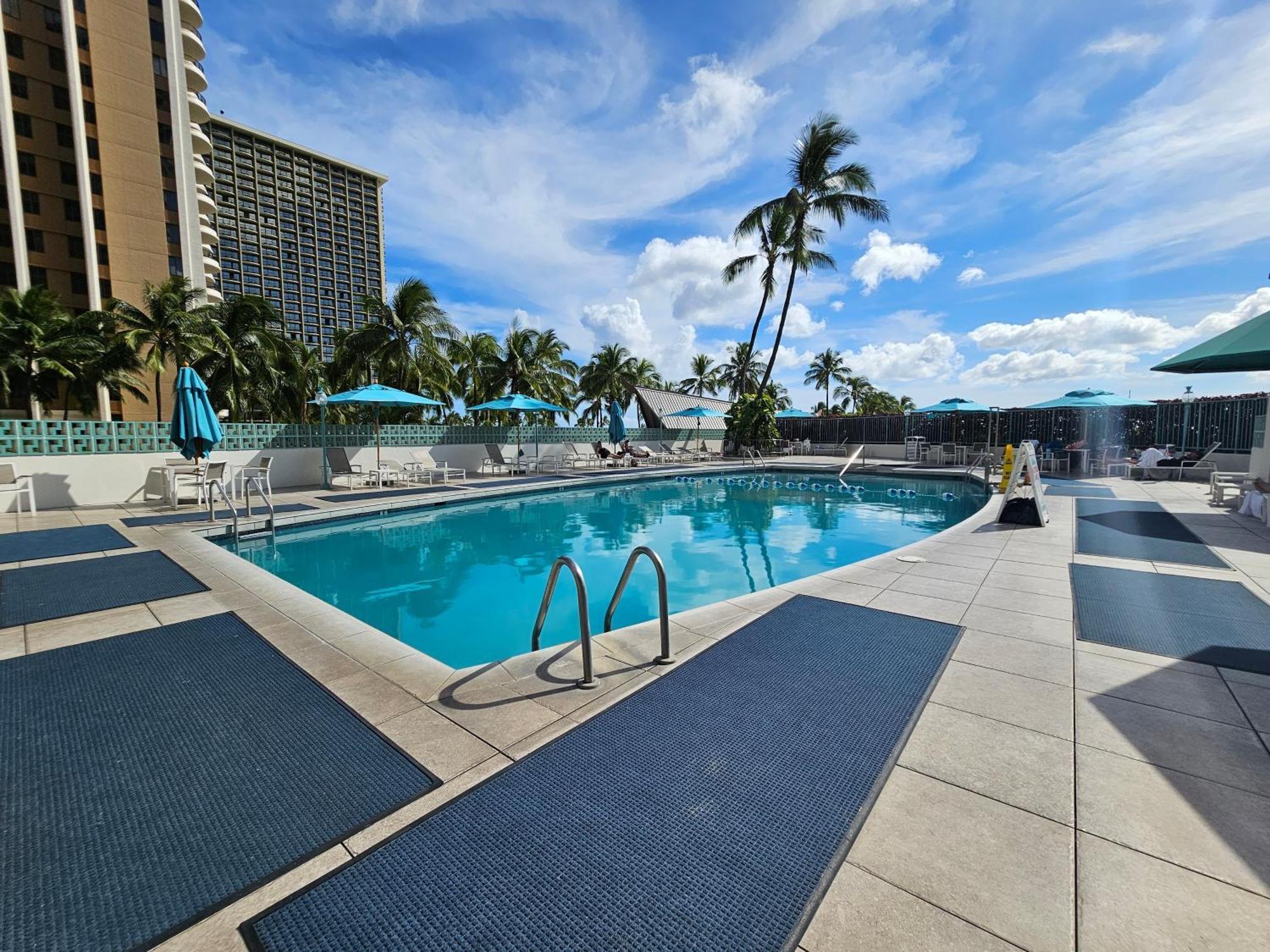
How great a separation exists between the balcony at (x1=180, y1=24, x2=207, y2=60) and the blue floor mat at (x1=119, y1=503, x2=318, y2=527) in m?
41.4

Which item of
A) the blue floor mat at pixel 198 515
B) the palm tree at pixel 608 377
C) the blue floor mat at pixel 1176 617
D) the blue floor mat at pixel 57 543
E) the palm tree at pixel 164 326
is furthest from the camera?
the palm tree at pixel 608 377

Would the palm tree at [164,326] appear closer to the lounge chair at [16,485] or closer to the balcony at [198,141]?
the lounge chair at [16,485]

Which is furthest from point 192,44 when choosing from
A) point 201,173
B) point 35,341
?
point 35,341

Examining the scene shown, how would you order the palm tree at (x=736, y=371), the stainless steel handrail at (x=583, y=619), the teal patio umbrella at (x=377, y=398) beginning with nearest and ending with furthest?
1. the stainless steel handrail at (x=583, y=619)
2. the teal patio umbrella at (x=377, y=398)
3. the palm tree at (x=736, y=371)

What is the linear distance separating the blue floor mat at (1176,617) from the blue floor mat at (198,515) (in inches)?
425

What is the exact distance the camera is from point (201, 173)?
34.0 metres

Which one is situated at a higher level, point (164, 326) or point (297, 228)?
point (297, 228)

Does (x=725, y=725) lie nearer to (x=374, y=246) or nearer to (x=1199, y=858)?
(x=1199, y=858)

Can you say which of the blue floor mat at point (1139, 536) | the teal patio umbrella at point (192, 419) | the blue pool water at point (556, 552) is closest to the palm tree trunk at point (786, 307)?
the blue pool water at point (556, 552)

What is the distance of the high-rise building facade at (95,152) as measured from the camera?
27.5 meters

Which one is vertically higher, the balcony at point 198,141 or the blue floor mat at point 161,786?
the balcony at point 198,141

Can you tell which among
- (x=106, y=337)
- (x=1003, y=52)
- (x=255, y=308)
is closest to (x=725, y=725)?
(x=1003, y=52)

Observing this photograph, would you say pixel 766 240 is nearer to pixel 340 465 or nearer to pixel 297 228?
pixel 340 465

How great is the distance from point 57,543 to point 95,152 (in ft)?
123
